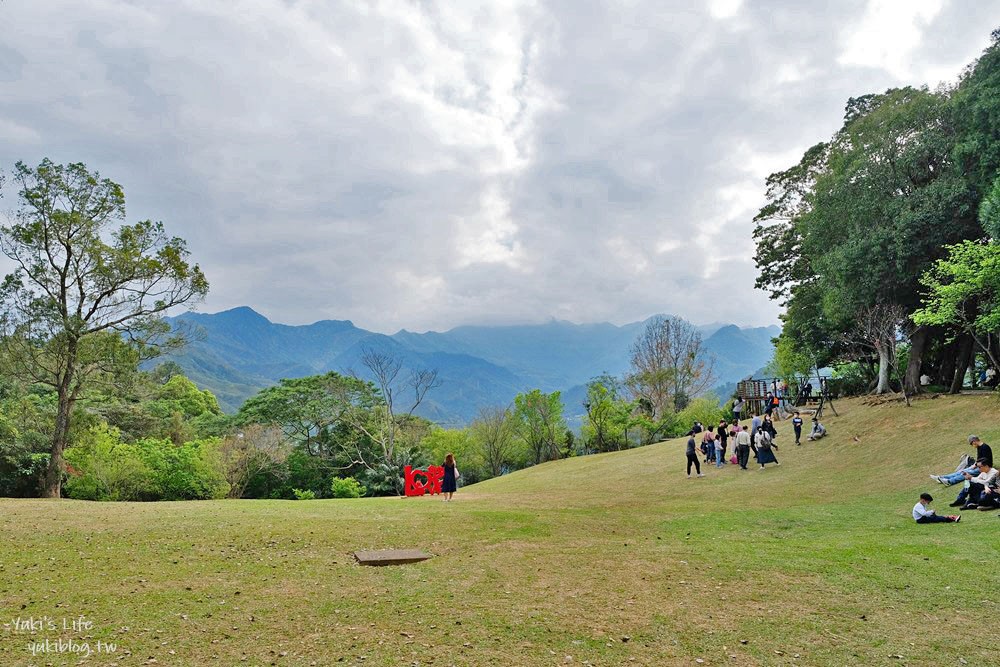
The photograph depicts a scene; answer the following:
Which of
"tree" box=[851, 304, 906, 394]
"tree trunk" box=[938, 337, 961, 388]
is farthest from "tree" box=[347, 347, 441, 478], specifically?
"tree trunk" box=[938, 337, 961, 388]

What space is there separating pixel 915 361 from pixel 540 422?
1342 inches

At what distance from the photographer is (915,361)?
29.0 meters

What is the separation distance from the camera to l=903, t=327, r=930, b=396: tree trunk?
1115 inches

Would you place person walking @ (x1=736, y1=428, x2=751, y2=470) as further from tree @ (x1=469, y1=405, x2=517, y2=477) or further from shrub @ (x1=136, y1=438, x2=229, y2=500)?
tree @ (x1=469, y1=405, x2=517, y2=477)

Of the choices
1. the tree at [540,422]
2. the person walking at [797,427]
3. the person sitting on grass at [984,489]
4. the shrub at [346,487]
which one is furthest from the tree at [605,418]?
the person sitting on grass at [984,489]

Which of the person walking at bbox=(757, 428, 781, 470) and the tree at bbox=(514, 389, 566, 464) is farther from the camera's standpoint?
the tree at bbox=(514, 389, 566, 464)

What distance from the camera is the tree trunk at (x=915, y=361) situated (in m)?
28.3

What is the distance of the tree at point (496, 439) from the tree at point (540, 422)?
46.0 inches

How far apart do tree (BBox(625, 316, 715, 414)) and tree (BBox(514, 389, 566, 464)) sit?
9308 mm

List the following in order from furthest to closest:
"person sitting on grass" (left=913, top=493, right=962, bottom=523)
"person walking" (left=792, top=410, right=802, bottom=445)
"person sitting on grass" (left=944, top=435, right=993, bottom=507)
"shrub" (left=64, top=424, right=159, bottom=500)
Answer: "shrub" (left=64, top=424, right=159, bottom=500) < "person walking" (left=792, top=410, right=802, bottom=445) < "person sitting on grass" (left=944, top=435, right=993, bottom=507) < "person sitting on grass" (left=913, top=493, right=962, bottom=523)

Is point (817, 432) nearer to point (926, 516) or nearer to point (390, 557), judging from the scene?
point (926, 516)

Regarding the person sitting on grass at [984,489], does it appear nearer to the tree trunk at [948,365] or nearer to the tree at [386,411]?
the tree trunk at [948,365]

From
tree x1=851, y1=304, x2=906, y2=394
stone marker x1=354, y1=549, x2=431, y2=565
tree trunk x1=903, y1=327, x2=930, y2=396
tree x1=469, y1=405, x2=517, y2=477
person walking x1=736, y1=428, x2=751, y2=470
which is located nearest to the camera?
stone marker x1=354, y1=549, x2=431, y2=565

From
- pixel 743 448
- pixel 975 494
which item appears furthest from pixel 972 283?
pixel 975 494
